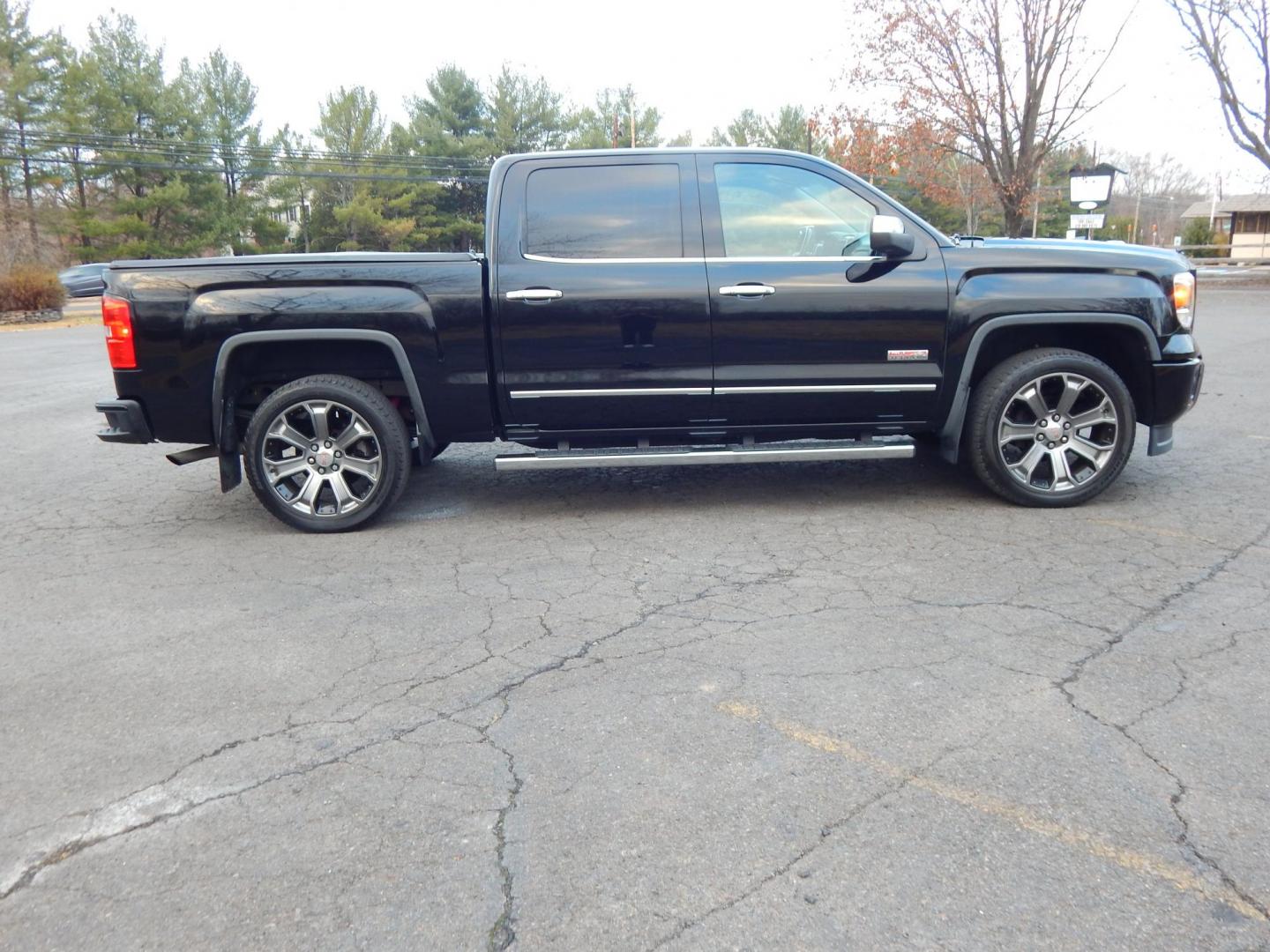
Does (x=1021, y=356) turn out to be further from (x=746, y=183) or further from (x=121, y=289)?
(x=121, y=289)

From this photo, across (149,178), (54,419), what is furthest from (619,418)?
(149,178)

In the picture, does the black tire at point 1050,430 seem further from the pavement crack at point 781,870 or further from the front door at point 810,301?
the pavement crack at point 781,870

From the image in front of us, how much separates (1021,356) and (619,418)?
2284mm

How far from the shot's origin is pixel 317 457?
5.56 m

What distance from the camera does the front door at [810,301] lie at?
18.0 ft

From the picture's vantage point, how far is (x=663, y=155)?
223 inches

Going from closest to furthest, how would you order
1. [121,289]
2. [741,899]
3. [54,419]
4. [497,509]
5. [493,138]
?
1. [741,899]
2. [121,289]
3. [497,509]
4. [54,419]
5. [493,138]

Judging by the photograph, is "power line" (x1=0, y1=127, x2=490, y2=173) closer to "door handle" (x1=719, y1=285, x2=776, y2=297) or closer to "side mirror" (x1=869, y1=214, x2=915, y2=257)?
"door handle" (x1=719, y1=285, x2=776, y2=297)

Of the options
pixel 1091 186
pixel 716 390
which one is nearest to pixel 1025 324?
pixel 716 390

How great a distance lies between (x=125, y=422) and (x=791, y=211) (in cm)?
382

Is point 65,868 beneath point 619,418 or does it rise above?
beneath

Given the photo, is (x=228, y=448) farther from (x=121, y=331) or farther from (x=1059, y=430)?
(x=1059, y=430)

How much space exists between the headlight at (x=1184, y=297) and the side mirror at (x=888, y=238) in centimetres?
155

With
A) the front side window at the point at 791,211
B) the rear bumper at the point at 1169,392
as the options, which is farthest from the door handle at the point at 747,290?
the rear bumper at the point at 1169,392
